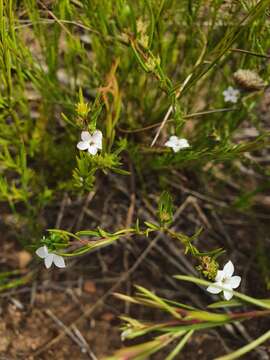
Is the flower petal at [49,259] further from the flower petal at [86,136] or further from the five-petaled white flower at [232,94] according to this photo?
the five-petaled white flower at [232,94]

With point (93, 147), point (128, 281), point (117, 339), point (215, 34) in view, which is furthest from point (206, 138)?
point (117, 339)

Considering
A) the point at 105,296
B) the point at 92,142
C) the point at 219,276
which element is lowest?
the point at 105,296

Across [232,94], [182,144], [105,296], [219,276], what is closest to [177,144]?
[182,144]

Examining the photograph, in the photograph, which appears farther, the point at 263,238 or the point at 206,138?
the point at 263,238

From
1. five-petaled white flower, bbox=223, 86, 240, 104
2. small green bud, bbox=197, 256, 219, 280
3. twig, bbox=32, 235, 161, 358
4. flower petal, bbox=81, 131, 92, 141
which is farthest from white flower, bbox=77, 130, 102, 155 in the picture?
twig, bbox=32, 235, 161, 358

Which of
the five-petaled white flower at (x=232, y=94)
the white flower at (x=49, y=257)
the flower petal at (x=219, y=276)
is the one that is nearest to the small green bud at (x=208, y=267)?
the flower petal at (x=219, y=276)

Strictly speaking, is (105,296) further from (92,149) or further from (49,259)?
(92,149)

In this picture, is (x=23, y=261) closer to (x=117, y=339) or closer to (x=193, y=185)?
(x=117, y=339)

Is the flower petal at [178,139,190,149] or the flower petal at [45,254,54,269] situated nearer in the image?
the flower petal at [45,254,54,269]

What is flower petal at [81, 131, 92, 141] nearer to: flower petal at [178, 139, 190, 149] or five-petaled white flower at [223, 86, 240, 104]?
flower petal at [178, 139, 190, 149]
